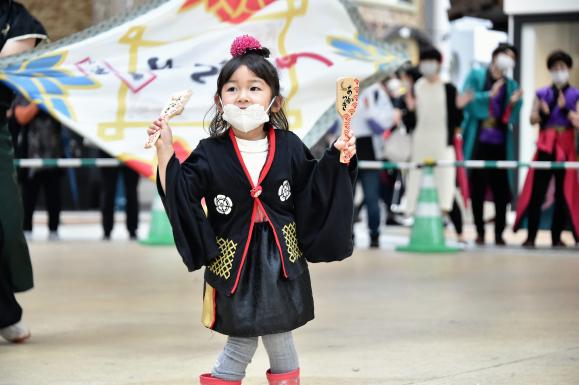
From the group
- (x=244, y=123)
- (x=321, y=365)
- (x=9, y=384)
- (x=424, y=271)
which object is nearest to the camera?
(x=244, y=123)

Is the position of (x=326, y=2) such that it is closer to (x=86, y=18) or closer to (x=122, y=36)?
(x=122, y=36)

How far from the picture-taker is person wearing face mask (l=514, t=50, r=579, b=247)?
11641 millimetres

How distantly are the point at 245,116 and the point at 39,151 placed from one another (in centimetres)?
835

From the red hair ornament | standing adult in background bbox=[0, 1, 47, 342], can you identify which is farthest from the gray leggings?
standing adult in background bbox=[0, 1, 47, 342]

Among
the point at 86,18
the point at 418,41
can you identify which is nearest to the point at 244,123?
the point at 86,18

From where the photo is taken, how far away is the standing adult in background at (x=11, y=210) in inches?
244

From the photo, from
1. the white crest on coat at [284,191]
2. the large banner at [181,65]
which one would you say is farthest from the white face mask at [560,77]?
the white crest on coat at [284,191]

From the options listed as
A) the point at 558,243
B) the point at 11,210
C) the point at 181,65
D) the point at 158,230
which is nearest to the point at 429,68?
the point at 558,243

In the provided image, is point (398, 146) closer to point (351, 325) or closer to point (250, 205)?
point (351, 325)

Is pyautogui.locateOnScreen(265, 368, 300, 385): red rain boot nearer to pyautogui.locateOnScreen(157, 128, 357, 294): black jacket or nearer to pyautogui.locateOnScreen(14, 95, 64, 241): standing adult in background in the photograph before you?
pyautogui.locateOnScreen(157, 128, 357, 294): black jacket

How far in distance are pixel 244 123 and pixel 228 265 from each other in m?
0.49

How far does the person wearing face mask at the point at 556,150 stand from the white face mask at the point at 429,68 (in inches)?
38.8

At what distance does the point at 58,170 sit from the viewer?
12.8 metres

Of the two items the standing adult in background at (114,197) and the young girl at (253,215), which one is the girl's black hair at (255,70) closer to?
the young girl at (253,215)
